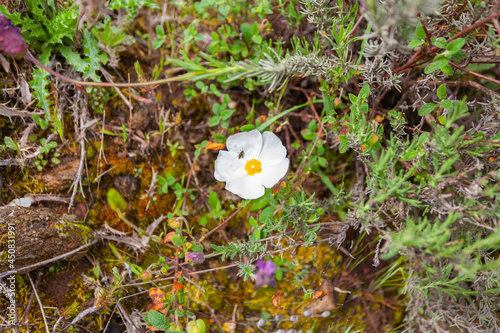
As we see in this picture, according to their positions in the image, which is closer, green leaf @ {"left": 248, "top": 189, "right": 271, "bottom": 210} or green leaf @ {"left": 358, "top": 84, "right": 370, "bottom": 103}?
green leaf @ {"left": 358, "top": 84, "right": 370, "bottom": 103}

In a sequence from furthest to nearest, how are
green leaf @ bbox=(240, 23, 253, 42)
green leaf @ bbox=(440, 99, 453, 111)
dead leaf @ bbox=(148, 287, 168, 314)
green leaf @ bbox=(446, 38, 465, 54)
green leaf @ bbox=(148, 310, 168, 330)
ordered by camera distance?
green leaf @ bbox=(240, 23, 253, 42) < dead leaf @ bbox=(148, 287, 168, 314) < green leaf @ bbox=(148, 310, 168, 330) < green leaf @ bbox=(440, 99, 453, 111) < green leaf @ bbox=(446, 38, 465, 54)

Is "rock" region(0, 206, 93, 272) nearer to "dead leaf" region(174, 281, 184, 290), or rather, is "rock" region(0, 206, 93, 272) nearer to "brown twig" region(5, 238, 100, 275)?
"brown twig" region(5, 238, 100, 275)

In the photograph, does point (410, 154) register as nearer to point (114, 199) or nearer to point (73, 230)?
point (114, 199)

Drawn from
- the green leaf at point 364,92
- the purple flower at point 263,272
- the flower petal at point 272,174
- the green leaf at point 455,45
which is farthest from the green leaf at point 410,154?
the purple flower at point 263,272

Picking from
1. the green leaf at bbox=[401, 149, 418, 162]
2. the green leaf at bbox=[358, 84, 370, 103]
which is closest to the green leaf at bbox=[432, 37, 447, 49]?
the green leaf at bbox=[358, 84, 370, 103]

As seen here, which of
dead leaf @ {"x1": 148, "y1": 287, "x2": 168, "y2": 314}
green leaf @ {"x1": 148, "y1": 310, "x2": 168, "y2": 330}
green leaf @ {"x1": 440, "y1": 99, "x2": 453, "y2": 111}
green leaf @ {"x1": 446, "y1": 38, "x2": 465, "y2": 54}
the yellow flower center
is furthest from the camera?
the yellow flower center

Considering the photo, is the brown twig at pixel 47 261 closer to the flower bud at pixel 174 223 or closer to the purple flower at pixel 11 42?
the flower bud at pixel 174 223

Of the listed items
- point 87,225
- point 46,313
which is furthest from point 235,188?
point 46,313

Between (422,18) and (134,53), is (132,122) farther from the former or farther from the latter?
(422,18)
